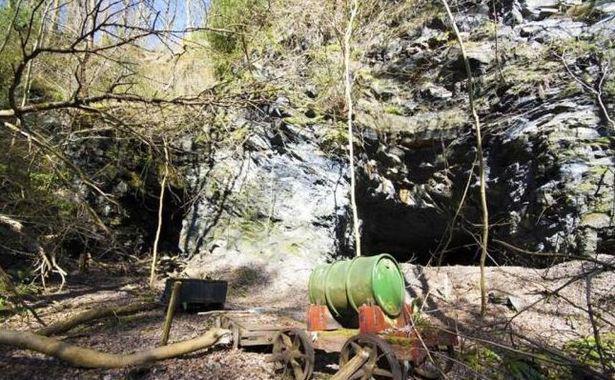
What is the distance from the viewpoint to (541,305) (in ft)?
25.0

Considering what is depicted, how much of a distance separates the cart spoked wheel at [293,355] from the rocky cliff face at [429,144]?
5.27 metres

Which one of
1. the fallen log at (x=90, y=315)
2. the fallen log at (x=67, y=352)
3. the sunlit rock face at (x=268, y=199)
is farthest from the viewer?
the sunlit rock face at (x=268, y=199)

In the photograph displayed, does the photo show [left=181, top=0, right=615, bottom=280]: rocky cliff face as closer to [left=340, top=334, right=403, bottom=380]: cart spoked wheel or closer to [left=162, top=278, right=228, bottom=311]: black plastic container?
[left=162, top=278, right=228, bottom=311]: black plastic container

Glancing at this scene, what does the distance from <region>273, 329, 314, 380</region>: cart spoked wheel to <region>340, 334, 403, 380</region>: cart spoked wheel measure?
1.98 feet

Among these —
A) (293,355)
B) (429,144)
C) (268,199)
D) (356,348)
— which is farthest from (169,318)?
(429,144)

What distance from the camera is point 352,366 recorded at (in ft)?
14.1

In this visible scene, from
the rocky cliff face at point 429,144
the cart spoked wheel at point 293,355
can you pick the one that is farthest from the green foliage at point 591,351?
the rocky cliff face at point 429,144

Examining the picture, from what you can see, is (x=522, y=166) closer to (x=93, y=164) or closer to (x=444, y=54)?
(x=444, y=54)

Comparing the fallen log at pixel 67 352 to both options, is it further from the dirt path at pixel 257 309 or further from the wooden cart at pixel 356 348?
the wooden cart at pixel 356 348

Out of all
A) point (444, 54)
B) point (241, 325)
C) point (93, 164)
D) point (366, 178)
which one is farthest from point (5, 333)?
point (444, 54)

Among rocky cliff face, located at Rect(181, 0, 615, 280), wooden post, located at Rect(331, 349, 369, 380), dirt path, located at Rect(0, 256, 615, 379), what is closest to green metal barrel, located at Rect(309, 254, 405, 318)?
dirt path, located at Rect(0, 256, 615, 379)

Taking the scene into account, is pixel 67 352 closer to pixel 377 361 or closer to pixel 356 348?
pixel 356 348

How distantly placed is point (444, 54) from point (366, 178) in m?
4.24

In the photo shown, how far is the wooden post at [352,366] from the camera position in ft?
13.9
